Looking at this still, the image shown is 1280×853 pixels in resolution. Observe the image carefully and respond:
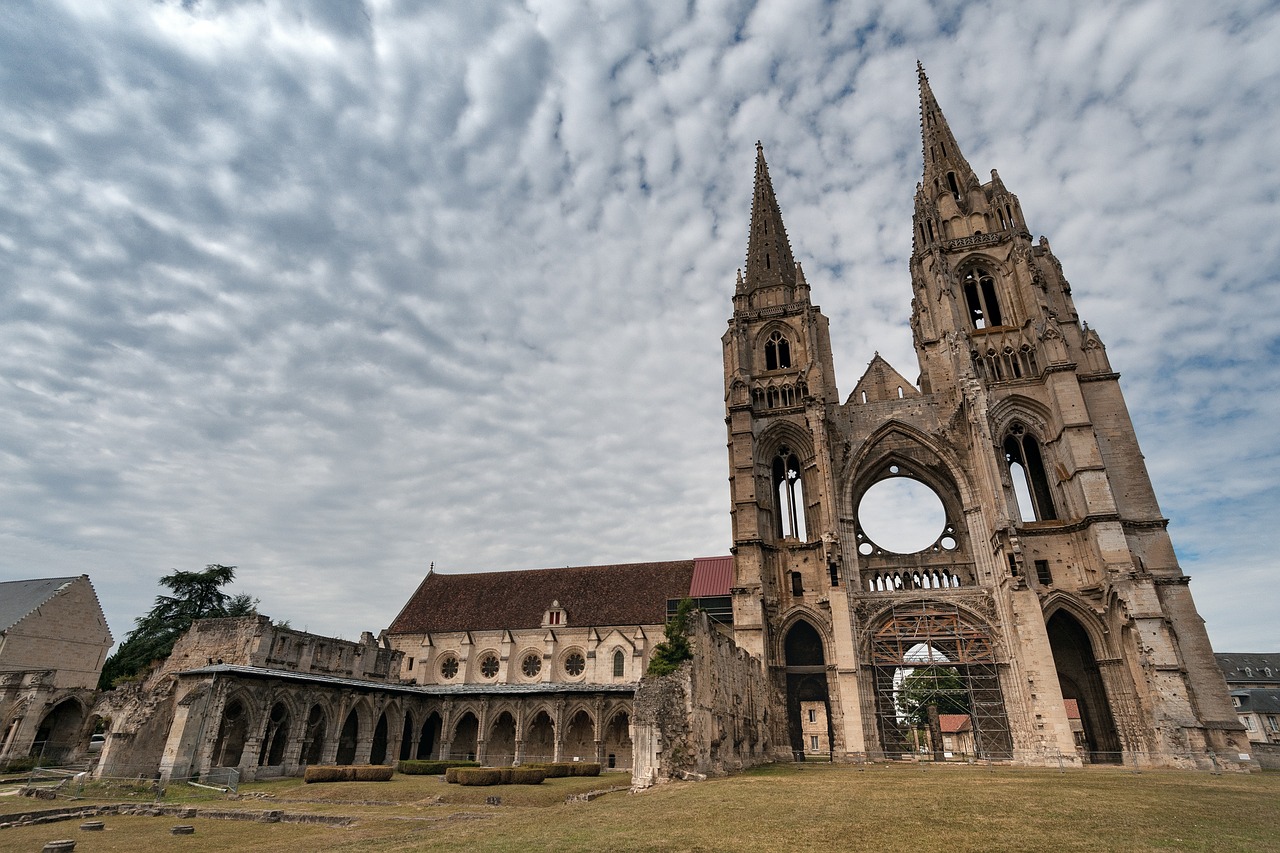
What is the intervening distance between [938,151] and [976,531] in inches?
1067

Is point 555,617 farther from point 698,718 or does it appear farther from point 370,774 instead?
point 698,718

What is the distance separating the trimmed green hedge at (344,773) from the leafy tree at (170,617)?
24659 millimetres

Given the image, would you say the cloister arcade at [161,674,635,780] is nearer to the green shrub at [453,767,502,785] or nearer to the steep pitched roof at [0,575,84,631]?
the green shrub at [453,767,502,785]

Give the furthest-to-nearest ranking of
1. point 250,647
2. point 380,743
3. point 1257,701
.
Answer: point 1257,701 → point 380,743 → point 250,647

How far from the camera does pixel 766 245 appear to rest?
44.8m

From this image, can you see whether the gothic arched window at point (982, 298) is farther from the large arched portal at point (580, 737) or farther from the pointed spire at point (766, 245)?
the large arched portal at point (580, 737)

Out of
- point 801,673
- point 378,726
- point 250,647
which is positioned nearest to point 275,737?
point 250,647

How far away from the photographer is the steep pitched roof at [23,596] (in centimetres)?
3719

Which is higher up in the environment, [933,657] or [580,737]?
[933,657]

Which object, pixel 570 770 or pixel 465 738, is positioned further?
pixel 465 738

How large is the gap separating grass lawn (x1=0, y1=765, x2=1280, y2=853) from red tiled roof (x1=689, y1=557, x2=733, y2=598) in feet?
77.8

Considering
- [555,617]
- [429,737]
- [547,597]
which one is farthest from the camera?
[547,597]

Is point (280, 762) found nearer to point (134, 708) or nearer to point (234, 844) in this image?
point (134, 708)

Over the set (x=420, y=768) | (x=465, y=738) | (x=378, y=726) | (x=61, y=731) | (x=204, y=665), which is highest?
(x=204, y=665)
